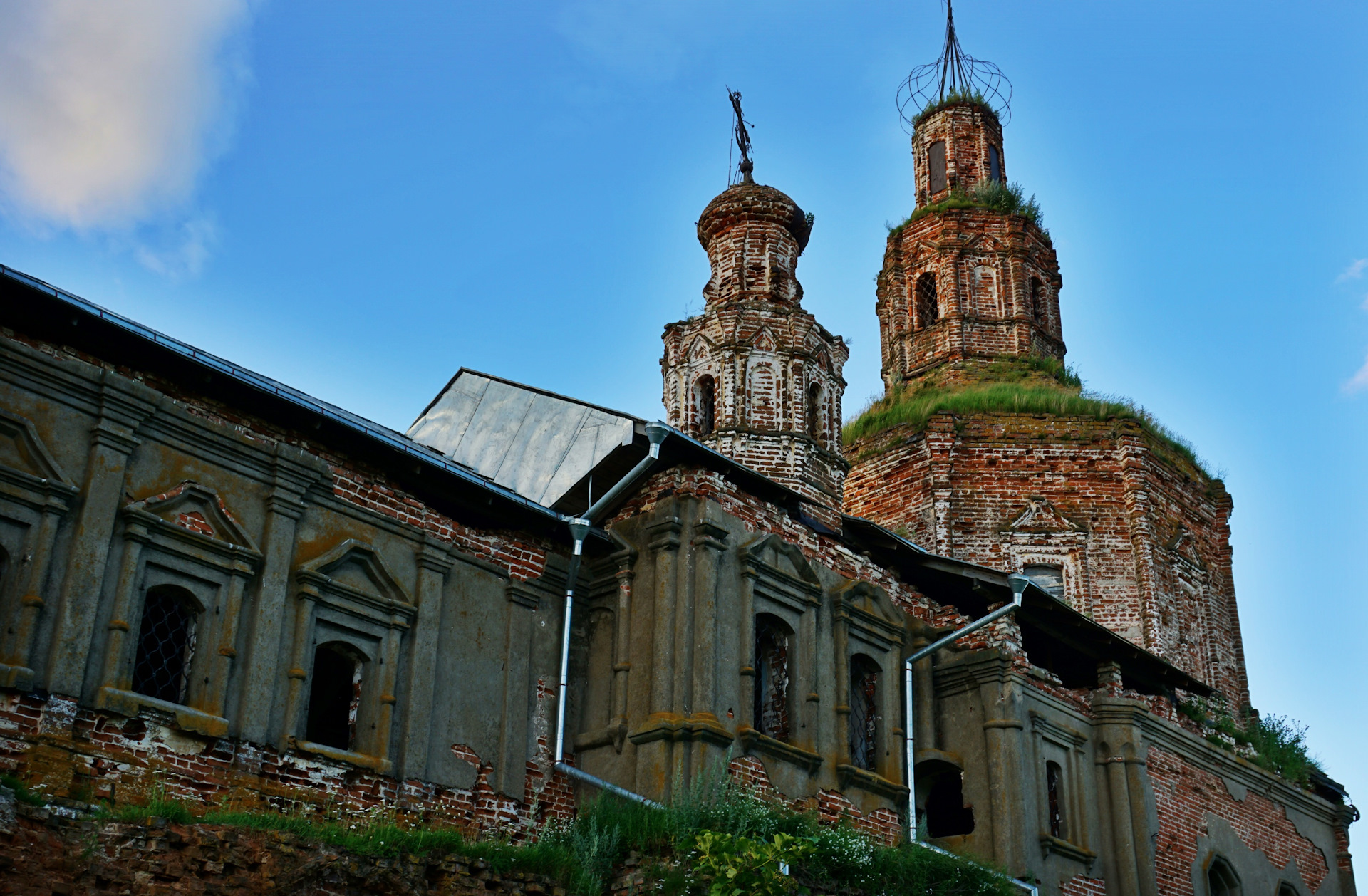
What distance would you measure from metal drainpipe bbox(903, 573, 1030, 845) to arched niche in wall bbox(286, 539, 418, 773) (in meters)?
5.48

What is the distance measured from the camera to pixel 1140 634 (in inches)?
905

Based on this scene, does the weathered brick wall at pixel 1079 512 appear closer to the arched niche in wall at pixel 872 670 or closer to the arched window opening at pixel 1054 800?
the arched window opening at pixel 1054 800

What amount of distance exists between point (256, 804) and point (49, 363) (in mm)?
3471

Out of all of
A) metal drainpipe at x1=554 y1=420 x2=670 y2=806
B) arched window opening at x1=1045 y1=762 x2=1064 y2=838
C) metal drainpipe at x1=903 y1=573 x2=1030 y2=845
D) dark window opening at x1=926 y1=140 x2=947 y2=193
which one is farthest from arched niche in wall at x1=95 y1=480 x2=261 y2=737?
dark window opening at x1=926 y1=140 x2=947 y2=193

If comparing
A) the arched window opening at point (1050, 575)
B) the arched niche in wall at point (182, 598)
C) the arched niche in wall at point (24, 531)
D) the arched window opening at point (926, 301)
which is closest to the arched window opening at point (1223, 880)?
the arched window opening at point (1050, 575)

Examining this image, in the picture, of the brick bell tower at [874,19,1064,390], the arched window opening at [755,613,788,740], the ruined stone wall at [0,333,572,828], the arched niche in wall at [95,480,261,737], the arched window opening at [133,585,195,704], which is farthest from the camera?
the brick bell tower at [874,19,1064,390]

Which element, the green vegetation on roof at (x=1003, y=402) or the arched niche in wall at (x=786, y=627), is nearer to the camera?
the arched niche in wall at (x=786, y=627)

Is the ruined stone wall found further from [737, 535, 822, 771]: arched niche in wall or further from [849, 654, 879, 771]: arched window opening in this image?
[849, 654, 879, 771]: arched window opening

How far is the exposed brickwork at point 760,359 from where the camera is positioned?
1838cm

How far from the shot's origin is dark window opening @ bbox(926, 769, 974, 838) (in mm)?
16328

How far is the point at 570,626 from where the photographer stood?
1334 cm

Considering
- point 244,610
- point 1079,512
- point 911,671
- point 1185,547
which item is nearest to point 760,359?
point 911,671

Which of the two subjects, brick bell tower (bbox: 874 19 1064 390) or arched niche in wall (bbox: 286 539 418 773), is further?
brick bell tower (bbox: 874 19 1064 390)

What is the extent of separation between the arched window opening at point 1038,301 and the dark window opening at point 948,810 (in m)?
13.7
